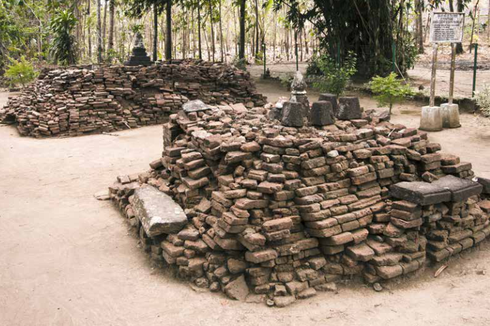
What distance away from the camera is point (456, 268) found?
473cm

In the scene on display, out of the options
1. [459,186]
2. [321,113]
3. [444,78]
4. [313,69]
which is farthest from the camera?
[313,69]

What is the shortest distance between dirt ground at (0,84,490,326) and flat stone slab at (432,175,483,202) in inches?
27.0

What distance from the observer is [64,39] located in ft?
54.2

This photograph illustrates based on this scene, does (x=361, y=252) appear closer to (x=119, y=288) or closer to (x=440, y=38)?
(x=119, y=288)

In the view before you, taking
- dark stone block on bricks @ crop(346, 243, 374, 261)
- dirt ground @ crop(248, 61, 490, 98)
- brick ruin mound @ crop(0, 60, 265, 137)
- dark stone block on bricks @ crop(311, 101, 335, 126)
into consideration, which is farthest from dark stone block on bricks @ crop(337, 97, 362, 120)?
brick ruin mound @ crop(0, 60, 265, 137)

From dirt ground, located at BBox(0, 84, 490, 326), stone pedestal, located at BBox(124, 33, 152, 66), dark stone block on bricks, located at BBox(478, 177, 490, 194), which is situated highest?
stone pedestal, located at BBox(124, 33, 152, 66)

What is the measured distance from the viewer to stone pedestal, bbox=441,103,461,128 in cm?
952

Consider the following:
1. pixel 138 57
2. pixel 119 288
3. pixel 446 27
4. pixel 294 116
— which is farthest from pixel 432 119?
pixel 138 57

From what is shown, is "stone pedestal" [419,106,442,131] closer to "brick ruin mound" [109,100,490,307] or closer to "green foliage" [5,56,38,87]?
"brick ruin mound" [109,100,490,307]

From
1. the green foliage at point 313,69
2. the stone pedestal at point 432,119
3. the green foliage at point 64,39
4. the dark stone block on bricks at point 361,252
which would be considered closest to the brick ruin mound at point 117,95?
the green foliage at point 313,69

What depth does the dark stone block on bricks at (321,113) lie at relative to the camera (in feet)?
17.2

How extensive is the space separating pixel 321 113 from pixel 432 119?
5.00 meters

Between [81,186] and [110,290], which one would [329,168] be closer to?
[110,290]

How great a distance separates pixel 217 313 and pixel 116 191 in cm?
324
